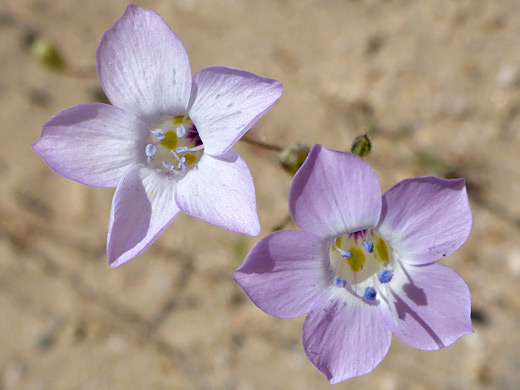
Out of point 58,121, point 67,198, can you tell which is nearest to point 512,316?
point 58,121

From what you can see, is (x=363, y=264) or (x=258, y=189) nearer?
(x=363, y=264)

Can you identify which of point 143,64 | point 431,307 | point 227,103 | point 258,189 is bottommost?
point 258,189

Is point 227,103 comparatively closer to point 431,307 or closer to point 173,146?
point 173,146

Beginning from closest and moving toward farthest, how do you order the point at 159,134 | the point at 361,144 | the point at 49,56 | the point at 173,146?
the point at 159,134, the point at 361,144, the point at 173,146, the point at 49,56

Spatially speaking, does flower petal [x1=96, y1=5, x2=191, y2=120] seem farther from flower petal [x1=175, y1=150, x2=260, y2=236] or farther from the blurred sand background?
the blurred sand background

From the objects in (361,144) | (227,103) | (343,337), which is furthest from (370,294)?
(227,103)

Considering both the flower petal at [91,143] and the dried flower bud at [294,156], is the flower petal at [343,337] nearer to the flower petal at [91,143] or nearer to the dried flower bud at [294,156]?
the dried flower bud at [294,156]

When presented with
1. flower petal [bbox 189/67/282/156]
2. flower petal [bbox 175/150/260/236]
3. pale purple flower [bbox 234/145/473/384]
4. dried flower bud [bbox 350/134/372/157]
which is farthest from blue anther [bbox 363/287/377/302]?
flower petal [bbox 189/67/282/156]

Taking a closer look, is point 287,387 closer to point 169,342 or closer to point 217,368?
point 217,368
